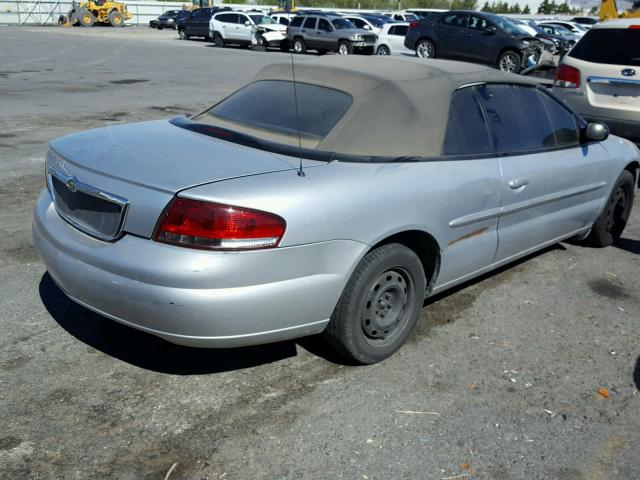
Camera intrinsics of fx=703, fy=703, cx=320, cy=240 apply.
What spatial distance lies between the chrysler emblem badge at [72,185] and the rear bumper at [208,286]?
0.22m

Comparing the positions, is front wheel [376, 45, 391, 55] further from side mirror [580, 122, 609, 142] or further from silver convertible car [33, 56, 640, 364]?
silver convertible car [33, 56, 640, 364]

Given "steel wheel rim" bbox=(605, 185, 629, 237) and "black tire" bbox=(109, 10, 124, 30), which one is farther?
"black tire" bbox=(109, 10, 124, 30)

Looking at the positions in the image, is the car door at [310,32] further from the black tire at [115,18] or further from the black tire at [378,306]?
the black tire at [378,306]

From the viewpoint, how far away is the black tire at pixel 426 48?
24.6 metres

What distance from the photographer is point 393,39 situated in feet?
97.3

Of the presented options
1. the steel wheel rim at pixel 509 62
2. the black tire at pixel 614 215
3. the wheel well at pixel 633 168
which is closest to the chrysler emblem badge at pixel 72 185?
the black tire at pixel 614 215

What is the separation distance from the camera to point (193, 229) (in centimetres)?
309

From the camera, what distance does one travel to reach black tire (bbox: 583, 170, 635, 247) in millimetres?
5824

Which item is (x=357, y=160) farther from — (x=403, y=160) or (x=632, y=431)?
(x=632, y=431)

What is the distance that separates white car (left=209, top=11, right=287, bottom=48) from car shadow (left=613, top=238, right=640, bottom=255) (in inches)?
1159

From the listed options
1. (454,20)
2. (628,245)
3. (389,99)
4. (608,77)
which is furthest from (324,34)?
(389,99)

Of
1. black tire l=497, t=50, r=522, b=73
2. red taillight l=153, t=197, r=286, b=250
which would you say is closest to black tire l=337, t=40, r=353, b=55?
black tire l=497, t=50, r=522, b=73

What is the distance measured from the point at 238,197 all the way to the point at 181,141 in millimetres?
885

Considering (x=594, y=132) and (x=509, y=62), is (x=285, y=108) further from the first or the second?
(x=509, y=62)
